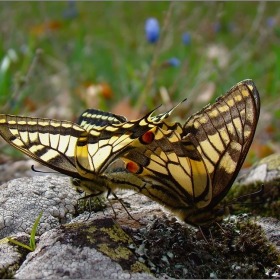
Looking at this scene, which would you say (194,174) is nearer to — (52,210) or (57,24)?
(52,210)

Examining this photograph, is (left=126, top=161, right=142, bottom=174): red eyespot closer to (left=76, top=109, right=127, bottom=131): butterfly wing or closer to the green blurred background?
(left=76, top=109, right=127, bottom=131): butterfly wing

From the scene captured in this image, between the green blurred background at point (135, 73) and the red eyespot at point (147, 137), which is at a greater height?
the green blurred background at point (135, 73)

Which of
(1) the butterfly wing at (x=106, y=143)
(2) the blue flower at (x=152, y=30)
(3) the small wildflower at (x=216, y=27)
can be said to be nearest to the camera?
(1) the butterfly wing at (x=106, y=143)

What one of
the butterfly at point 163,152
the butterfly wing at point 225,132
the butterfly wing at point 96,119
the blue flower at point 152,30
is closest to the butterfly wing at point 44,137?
the butterfly at point 163,152

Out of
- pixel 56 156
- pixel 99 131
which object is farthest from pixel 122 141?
pixel 56 156

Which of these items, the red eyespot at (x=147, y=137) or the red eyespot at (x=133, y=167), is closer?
the red eyespot at (x=147, y=137)

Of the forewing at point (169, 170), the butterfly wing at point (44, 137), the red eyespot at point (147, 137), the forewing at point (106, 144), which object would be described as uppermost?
the butterfly wing at point (44, 137)

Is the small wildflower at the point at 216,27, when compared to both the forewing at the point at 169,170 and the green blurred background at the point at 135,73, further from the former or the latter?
the forewing at the point at 169,170

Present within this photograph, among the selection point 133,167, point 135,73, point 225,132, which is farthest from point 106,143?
point 135,73
